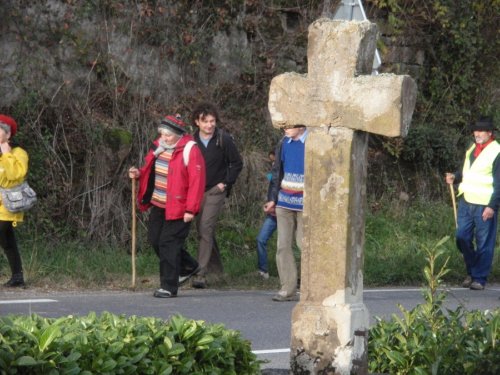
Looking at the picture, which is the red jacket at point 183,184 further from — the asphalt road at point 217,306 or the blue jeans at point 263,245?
the blue jeans at point 263,245

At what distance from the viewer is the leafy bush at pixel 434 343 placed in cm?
622

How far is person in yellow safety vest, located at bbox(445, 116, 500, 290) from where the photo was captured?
13.9 m

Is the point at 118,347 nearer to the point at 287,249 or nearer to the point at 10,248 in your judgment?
the point at 287,249

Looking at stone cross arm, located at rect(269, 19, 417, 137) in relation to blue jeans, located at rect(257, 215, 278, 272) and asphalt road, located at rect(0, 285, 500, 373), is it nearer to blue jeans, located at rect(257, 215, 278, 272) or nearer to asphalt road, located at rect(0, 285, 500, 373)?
asphalt road, located at rect(0, 285, 500, 373)

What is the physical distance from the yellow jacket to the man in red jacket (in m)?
1.15

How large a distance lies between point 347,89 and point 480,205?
311 inches

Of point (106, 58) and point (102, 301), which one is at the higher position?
point (106, 58)

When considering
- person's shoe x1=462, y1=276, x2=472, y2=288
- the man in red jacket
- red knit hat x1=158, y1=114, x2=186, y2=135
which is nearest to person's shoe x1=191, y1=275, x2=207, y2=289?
the man in red jacket

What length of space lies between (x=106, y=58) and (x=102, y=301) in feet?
20.0

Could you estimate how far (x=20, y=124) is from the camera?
15531 mm

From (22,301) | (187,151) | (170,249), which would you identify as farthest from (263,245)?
(22,301)

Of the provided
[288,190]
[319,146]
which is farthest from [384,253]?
[319,146]

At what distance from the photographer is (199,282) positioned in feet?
42.3

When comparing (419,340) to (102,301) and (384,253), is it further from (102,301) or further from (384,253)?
(384,253)
